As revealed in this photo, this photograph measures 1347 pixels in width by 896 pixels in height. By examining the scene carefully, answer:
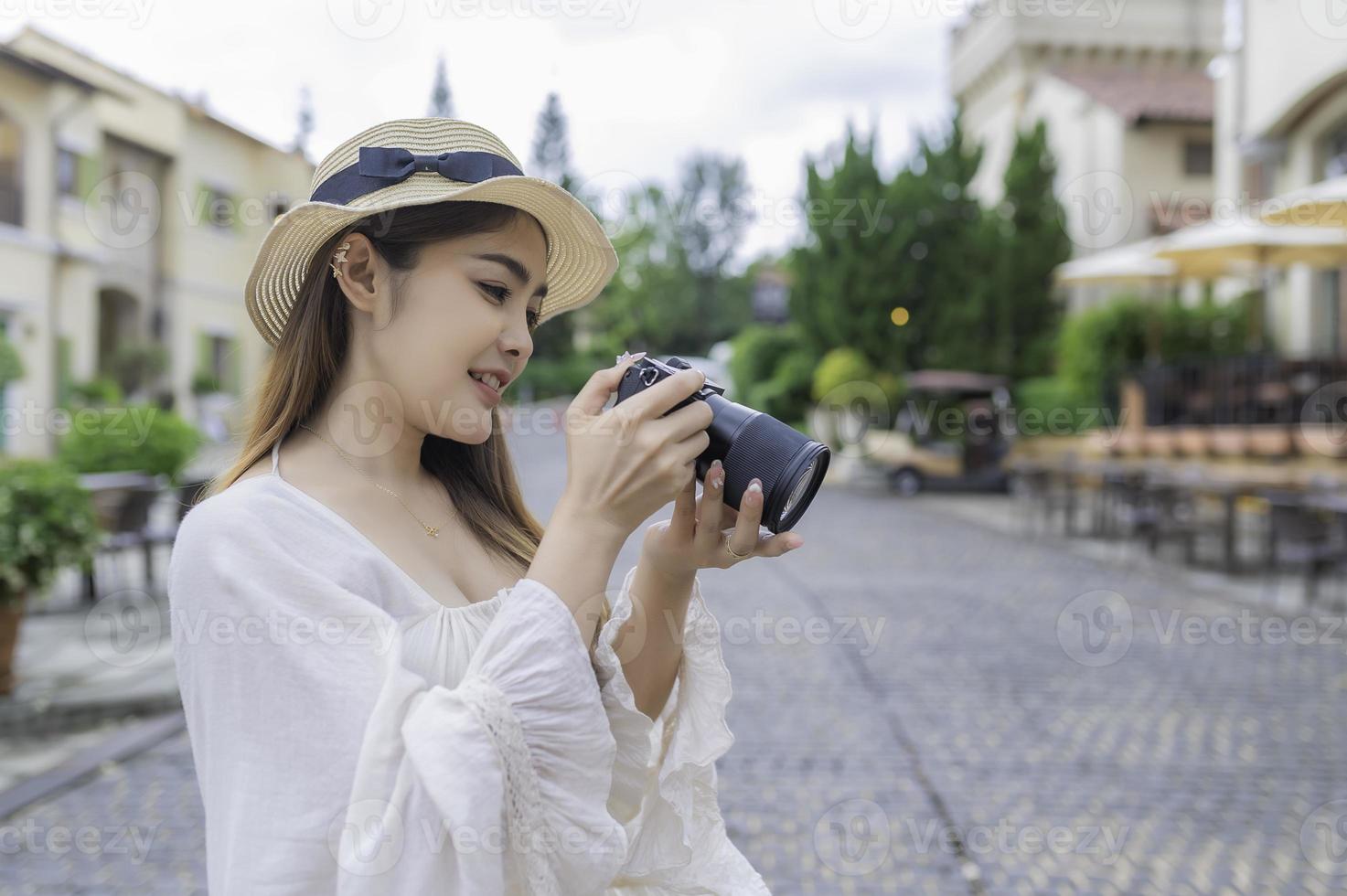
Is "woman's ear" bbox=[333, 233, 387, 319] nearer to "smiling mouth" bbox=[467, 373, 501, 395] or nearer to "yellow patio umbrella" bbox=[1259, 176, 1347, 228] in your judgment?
"smiling mouth" bbox=[467, 373, 501, 395]

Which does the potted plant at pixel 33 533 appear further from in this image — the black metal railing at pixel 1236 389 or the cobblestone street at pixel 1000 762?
the black metal railing at pixel 1236 389

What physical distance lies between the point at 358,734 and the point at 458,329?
478 mm

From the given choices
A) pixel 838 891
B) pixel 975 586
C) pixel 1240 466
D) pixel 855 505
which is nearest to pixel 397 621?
pixel 838 891

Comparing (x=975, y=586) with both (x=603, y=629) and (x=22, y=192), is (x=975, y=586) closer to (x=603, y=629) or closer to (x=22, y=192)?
(x=603, y=629)

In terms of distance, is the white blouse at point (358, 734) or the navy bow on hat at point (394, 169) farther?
the navy bow on hat at point (394, 169)

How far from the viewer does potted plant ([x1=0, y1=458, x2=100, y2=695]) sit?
579cm

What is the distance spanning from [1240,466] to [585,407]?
42.6 feet

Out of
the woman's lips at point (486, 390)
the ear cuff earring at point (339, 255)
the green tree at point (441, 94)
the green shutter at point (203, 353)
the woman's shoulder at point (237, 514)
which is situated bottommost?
the woman's shoulder at point (237, 514)

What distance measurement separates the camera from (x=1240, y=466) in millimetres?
12539

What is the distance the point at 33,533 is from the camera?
19.5ft

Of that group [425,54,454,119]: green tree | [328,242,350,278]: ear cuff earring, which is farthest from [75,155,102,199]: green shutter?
[328,242,350,278]: ear cuff earring

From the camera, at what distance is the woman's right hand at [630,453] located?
1190 mm

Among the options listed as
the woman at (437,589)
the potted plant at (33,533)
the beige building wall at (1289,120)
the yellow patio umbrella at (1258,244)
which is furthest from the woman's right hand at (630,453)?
the beige building wall at (1289,120)

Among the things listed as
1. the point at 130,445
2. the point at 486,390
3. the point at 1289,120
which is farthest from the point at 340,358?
the point at 1289,120
